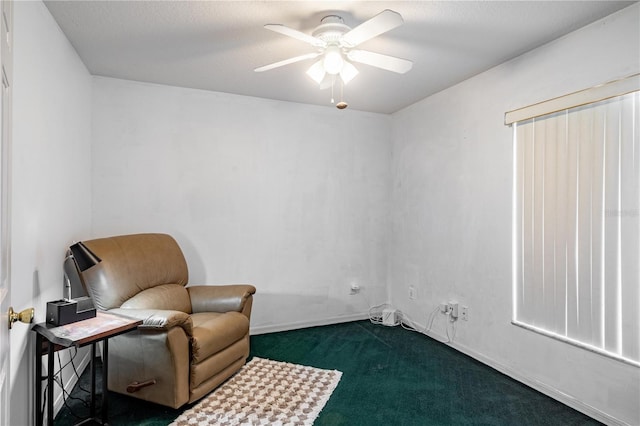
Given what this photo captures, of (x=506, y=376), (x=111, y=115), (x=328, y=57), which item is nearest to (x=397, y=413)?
(x=506, y=376)

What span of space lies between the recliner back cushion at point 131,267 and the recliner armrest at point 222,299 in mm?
105

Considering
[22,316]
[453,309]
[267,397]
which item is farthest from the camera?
[453,309]

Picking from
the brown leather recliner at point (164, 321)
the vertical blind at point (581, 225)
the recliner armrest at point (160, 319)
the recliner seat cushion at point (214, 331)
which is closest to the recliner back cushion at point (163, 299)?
the brown leather recliner at point (164, 321)

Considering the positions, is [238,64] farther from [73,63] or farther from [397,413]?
[397,413]

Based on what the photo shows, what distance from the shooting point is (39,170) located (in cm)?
201

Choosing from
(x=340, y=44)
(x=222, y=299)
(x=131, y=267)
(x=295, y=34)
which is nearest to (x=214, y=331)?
(x=222, y=299)

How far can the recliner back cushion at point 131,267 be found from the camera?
96.0 inches

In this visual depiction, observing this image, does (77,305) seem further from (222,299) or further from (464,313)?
(464,313)

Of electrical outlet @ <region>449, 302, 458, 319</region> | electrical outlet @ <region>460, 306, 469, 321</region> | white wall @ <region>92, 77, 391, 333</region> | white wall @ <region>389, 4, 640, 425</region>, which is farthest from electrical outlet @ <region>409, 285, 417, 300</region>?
electrical outlet @ <region>460, 306, 469, 321</region>

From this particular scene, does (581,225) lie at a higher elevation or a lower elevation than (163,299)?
higher

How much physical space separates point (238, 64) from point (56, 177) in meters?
1.50

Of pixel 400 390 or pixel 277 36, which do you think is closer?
pixel 277 36

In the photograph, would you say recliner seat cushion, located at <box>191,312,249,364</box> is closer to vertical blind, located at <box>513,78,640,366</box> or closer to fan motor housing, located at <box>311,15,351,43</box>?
fan motor housing, located at <box>311,15,351,43</box>

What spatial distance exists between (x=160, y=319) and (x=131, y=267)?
2.43ft
